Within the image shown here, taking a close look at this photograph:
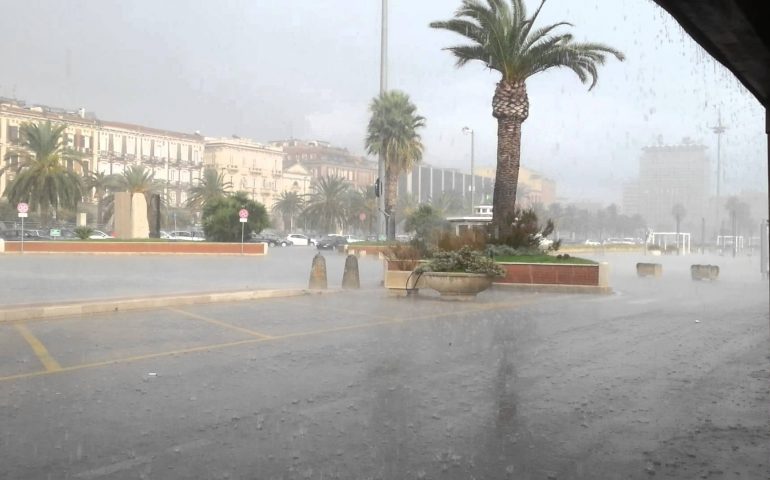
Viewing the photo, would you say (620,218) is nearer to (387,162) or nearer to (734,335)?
(387,162)

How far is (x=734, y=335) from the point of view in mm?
11602

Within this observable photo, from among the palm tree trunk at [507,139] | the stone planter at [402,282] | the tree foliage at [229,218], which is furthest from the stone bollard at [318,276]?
the tree foliage at [229,218]

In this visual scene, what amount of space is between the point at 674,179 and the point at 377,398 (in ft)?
325

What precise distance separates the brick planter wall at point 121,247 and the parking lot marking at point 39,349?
29.1 m

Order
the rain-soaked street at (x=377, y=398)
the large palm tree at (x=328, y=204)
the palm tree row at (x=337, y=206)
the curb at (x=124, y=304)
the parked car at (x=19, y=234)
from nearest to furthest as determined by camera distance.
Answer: the rain-soaked street at (x=377, y=398)
the curb at (x=124, y=304)
the parked car at (x=19, y=234)
the large palm tree at (x=328, y=204)
the palm tree row at (x=337, y=206)

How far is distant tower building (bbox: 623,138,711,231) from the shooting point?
89.4 metres

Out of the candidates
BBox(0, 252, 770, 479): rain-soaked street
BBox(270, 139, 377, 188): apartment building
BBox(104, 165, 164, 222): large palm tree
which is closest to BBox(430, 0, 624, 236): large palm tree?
BBox(0, 252, 770, 479): rain-soaked street

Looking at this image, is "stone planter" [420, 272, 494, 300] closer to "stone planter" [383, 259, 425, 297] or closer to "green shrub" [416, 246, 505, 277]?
"green shrub" [416, 246, 505, 277]

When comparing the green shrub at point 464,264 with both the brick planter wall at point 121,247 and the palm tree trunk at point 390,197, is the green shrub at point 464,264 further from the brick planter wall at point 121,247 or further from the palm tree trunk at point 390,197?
the palm tree trunk at point 390,197

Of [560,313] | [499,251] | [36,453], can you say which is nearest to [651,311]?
[560,313]

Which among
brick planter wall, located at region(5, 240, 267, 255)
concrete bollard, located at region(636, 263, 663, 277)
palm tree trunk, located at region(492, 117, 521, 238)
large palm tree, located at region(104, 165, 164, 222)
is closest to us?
palm tree trunk, located at region(492, 117, 521, 238)

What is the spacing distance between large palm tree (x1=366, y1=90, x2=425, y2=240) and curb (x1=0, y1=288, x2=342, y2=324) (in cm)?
3512

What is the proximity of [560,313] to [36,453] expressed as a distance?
37.0 ft

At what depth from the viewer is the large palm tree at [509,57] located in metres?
23.4
